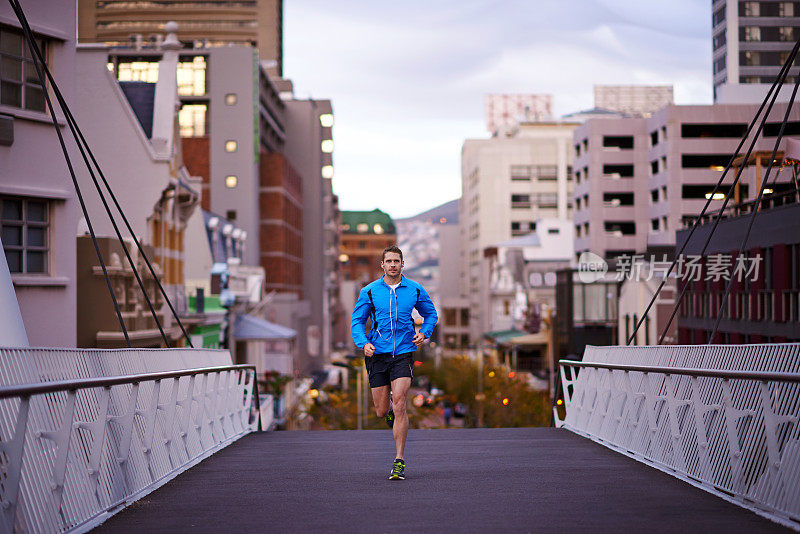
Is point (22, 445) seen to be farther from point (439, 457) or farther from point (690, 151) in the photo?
point (690, 151)

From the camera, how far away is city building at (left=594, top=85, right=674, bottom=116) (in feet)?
507

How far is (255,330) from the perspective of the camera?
179 ft

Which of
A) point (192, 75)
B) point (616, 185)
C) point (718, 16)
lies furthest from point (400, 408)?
point (616, 185)

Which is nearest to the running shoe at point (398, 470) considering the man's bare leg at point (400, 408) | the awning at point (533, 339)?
the man's bare leg at point (400, 408)

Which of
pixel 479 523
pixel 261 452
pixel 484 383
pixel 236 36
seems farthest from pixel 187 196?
pixel 236 36

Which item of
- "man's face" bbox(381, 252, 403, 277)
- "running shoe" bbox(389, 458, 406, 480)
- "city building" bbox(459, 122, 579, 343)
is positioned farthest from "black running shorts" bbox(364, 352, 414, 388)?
"city building" bbox(459, 122, 579, 343)

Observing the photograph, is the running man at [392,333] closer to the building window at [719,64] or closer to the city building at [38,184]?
the city building at [38,184]

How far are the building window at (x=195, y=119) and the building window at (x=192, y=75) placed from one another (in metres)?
1.01

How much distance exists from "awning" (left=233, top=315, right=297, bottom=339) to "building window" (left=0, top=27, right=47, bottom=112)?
3081cm

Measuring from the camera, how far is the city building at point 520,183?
144 meters

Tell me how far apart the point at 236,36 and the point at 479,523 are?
149 m

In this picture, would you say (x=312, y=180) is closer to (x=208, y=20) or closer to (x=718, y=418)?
(x=208, y=20)

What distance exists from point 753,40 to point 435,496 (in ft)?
111

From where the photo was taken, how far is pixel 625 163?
91812 millimetres
